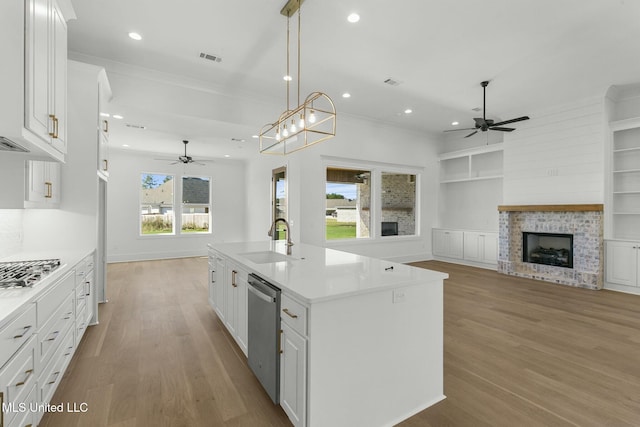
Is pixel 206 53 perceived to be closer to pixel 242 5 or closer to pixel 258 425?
pixel 242 5

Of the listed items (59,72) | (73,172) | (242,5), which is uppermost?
(242,5)

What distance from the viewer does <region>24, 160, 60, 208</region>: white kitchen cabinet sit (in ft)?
8.07

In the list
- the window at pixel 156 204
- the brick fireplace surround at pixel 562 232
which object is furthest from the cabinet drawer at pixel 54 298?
the brick fireplace surround at pixel 562 232

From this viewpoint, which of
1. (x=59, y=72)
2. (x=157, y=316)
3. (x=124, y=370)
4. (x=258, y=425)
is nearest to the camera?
(x=258, y=425)

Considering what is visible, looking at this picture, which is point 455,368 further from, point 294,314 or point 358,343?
point 294,314

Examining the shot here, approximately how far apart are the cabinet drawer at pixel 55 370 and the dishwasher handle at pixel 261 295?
1315mm

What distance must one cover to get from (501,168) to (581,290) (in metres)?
3.05

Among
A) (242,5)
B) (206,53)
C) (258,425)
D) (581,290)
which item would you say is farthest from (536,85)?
(258,425)

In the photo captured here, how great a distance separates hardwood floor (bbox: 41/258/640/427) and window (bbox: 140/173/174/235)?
3918 millimetres

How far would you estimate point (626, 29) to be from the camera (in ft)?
10.9

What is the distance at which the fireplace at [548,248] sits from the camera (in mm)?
5590

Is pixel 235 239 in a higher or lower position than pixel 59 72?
lower

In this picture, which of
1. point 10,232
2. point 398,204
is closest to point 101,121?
point 10,232

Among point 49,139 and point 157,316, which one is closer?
point 49,139
